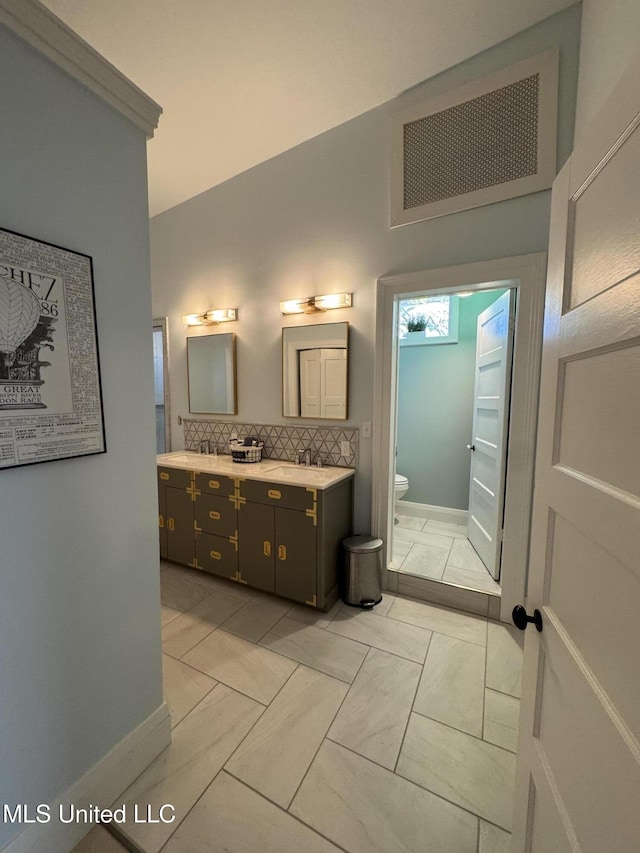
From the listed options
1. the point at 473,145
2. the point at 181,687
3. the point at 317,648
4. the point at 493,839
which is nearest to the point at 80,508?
the point at 181,687

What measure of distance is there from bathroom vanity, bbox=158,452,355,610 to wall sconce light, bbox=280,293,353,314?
3.95 feet

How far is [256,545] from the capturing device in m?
2.38

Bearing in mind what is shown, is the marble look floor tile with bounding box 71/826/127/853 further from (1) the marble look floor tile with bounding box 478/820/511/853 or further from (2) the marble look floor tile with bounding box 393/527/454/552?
(2) the marble look floor tile with bounding box 393/527/454/552

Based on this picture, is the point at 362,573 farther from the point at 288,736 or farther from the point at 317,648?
the point at 288,736

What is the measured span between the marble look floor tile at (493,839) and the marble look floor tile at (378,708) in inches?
12.9

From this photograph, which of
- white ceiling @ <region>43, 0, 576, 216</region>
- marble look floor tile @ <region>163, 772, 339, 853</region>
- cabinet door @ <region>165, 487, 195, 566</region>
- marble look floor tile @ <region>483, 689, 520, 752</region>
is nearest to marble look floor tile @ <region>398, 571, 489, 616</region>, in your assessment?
marble look floor tile @ <region>483, 689, 520, 752</region>

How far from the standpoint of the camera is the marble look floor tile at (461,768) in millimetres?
1212

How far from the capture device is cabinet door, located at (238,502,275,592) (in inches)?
91.5

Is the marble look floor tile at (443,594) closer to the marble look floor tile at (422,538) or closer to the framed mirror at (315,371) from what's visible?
the marble look floor tile at (422,538)

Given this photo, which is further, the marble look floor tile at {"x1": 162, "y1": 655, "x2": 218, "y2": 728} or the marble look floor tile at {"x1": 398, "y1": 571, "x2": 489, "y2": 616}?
the marble look floor tile at {"x1": 398, "y1": 571, "x2": 489, "y2": 616}

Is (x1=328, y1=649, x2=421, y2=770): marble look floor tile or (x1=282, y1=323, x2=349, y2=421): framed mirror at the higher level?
(x1=282, y1=323, x2=349, y2=421): framed mirror

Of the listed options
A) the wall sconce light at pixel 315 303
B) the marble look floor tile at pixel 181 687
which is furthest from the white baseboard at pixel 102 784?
the wall sconce light at pixel 315 303

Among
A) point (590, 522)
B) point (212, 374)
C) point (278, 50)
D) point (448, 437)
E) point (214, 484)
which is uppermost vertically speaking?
point (278, 50)

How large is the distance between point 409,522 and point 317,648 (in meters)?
2.00
